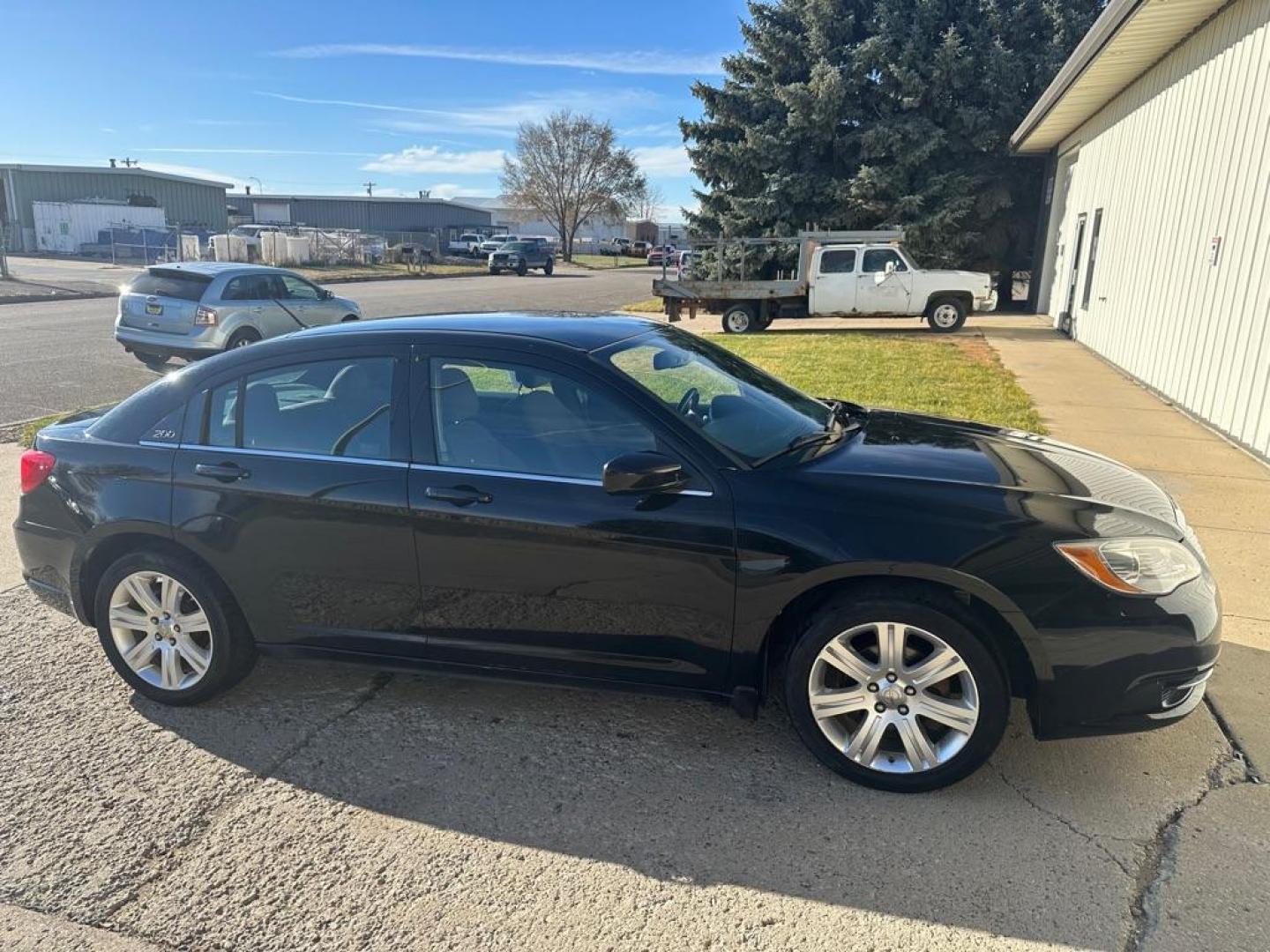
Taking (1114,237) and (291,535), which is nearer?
(291,535)

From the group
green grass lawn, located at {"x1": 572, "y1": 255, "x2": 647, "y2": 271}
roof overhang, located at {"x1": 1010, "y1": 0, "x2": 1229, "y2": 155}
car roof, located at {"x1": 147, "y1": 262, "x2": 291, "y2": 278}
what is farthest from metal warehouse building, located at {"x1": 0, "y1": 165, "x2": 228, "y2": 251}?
roof overhang, located at {"x1": 1010, "y1": 0, "x2": 1229, "y2": 155}

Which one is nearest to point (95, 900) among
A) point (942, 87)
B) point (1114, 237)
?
point (1114, 237)

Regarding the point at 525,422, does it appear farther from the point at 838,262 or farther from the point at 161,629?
the point at 838,262

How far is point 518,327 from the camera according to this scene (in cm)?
375

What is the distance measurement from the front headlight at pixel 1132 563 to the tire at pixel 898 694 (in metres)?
0.41

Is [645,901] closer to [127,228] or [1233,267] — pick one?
[1233,267]

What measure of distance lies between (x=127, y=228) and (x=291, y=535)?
51936 millimetres

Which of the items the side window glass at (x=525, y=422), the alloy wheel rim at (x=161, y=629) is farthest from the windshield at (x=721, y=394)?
the alloy wheel rim at (x=161, y=629)

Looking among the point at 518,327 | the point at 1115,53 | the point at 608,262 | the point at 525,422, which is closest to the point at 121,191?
the point at 608,262

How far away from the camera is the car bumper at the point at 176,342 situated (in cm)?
1223

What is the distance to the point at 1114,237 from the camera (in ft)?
45.8

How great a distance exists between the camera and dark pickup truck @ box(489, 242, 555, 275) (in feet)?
151

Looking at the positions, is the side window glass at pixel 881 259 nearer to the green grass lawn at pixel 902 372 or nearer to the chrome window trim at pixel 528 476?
the green grass lawn at pixel 902 372

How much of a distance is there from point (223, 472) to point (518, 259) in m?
44.1
